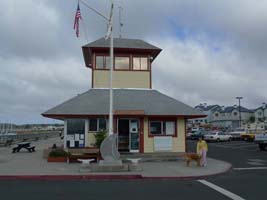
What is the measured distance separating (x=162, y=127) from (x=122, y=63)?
5.46 m

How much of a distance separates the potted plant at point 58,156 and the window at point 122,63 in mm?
7640

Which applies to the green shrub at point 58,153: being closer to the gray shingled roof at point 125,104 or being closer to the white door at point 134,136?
the gray shingled roof at point 125,104

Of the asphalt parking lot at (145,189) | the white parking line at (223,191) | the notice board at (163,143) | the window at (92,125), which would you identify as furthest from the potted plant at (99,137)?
the white parking line at (223,191)

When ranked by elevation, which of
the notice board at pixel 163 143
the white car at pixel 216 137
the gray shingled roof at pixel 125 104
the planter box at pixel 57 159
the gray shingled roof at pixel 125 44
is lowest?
the planter box at pixel 57 159

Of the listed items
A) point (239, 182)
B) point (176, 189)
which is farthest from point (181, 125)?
point (176, 189)

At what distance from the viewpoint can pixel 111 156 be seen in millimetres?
20125

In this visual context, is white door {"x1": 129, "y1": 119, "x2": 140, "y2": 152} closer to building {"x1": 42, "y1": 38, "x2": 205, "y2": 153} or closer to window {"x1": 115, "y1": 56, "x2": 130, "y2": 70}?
building {"x1": 42, "y1": 38, "x2": 205, "y2": 153}

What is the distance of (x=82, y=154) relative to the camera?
2392cm

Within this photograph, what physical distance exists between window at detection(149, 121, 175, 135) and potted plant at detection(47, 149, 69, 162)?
5883mm

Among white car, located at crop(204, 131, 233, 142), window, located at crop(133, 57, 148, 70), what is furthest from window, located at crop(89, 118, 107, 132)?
white car, located at crop(204, 131, 233, 142)

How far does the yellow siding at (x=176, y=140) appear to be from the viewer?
88.5ft

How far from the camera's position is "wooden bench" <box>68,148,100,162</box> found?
23.7 metres

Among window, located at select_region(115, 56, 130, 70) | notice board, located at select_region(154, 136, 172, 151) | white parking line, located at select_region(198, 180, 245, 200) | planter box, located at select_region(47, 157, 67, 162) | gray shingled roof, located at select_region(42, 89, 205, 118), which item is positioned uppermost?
window, located at select_region(115, 56, 130, 70)

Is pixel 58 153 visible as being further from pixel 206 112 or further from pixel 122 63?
pixel 206 112
